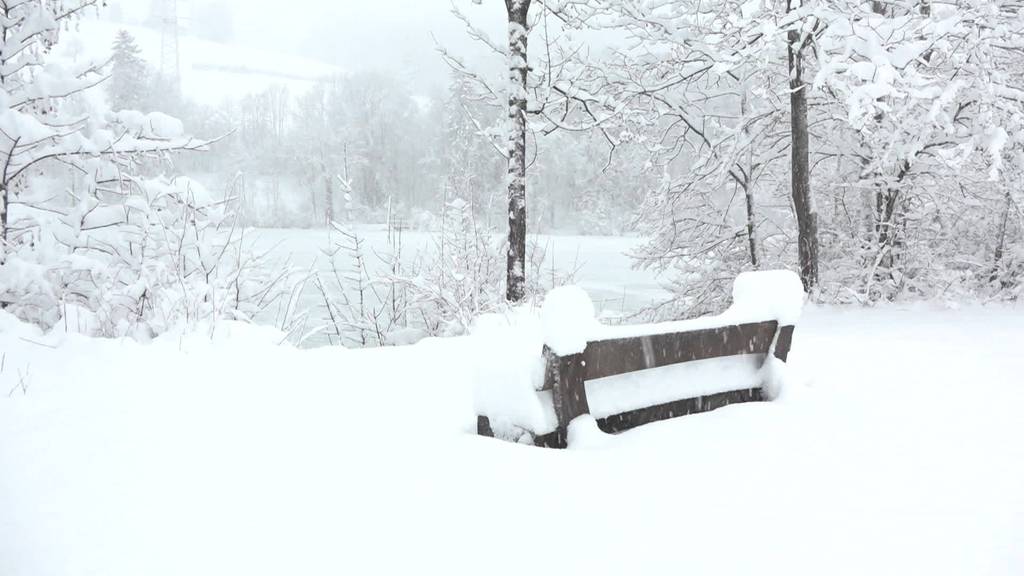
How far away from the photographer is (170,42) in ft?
272

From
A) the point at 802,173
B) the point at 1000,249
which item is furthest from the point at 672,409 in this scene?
the point at 1000,249

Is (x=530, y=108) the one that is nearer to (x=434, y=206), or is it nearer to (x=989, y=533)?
(x=989, y=533)

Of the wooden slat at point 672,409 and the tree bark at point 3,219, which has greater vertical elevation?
the tree bark at point 3,219

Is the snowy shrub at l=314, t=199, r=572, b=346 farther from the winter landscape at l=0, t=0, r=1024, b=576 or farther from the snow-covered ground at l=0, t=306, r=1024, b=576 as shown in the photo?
the snow-covered ground at l=0, t=306, r=1024, b=576

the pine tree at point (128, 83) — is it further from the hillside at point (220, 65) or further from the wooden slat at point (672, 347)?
the wooden slat at point (672, 347)

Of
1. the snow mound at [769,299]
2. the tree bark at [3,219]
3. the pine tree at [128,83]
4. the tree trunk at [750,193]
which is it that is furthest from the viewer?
the pine tree at [128,83]

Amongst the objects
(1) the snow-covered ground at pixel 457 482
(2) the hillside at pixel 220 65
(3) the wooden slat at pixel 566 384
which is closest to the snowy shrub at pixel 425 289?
(1) the snow-covered ground at pixel 457 482

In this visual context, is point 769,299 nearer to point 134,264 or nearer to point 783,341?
point 783,341

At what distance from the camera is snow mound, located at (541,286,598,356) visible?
9.54ft

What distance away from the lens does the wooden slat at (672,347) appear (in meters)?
3.05

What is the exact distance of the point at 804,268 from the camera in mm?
8844

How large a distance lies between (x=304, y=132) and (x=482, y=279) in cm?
5498

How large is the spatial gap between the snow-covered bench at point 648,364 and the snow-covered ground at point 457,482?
0.14 m

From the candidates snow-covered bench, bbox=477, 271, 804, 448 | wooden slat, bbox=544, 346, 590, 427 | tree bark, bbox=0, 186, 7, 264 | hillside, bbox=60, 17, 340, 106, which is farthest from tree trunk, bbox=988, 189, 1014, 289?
hillside, bbox=60, 17, 340, 106
